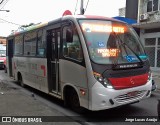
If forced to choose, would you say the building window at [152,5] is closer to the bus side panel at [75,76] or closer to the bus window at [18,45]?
the bus window at [18,45]

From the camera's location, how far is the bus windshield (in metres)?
6.54

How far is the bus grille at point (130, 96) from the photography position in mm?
6374

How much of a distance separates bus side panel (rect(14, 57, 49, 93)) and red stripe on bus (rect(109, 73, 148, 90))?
3091 millimetres

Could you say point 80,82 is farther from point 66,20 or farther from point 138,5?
point 138,5

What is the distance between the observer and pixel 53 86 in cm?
838

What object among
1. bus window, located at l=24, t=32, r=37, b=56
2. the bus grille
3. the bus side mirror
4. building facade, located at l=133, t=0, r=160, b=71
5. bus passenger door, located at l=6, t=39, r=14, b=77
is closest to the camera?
the bus grille

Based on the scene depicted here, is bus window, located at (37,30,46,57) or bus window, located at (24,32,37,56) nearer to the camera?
bus window, located at (37,30,46,57)

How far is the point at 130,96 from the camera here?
660cm

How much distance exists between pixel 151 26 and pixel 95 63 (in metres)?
15.1

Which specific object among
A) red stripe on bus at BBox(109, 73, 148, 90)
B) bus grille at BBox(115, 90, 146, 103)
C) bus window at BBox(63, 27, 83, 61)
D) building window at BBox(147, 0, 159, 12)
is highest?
building window at BBox(147, 0, 159, 12)

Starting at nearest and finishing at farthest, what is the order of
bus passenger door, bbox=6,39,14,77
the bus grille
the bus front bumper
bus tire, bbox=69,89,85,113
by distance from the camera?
the bus front bumper < the bus grille < bus tire, bbox=69,89,85,113 < bus passenger door, bbox=6,39,14,77

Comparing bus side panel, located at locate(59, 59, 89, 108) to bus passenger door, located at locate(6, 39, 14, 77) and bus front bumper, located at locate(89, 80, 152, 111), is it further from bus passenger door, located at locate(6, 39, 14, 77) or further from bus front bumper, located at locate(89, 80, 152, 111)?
bus passenger door, located at locate(6, 39, 14, 77)

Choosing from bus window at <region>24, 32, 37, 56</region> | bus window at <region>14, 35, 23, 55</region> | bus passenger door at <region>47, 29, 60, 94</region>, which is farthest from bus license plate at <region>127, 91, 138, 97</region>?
bus window at <region>14, 35, 23, 55</region>

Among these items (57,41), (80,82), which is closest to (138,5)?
(57,41)
